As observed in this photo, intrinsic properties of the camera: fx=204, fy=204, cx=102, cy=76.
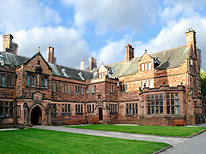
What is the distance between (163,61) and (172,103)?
9.71 m

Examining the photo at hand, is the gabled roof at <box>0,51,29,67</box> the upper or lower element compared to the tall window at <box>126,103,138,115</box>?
upper

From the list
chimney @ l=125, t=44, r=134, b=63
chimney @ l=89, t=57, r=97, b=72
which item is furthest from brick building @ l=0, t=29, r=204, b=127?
chimney @ l=89, t=57, r=97, b=72

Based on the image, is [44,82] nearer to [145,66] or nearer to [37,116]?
[37,116]

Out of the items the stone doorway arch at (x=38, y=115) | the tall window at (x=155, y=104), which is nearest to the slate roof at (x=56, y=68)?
the stone doorway arch at (x=38, y=115)

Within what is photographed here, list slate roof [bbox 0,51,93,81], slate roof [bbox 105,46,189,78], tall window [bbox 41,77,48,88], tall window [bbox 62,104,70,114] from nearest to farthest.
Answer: slate roof [bbox 0,51,93,81]
tall window [bbox 41,77,48,88]
slate roof [bbox 105,46,189,78]
tall window [bbox 62,104,70,114]

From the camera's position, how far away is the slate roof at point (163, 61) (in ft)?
115

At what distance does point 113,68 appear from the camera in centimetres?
4675

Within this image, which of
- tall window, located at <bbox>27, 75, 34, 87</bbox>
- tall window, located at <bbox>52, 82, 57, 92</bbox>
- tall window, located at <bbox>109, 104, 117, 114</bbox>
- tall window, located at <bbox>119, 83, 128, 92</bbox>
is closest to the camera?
tall window, located at <bbox>27, 75, 34, 87</bbox>

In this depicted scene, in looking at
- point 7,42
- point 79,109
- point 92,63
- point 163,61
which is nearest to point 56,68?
point 79,109

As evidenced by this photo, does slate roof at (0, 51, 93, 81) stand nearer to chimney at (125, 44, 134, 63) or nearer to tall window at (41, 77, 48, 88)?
tall window at (41, 77, 48, 88)

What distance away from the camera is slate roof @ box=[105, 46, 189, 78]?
35172 millimetres

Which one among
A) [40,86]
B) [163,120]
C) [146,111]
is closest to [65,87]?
[40,86]

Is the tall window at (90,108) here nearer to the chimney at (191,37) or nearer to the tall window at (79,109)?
the tall window at (79,109)

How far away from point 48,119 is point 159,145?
21483 mm
